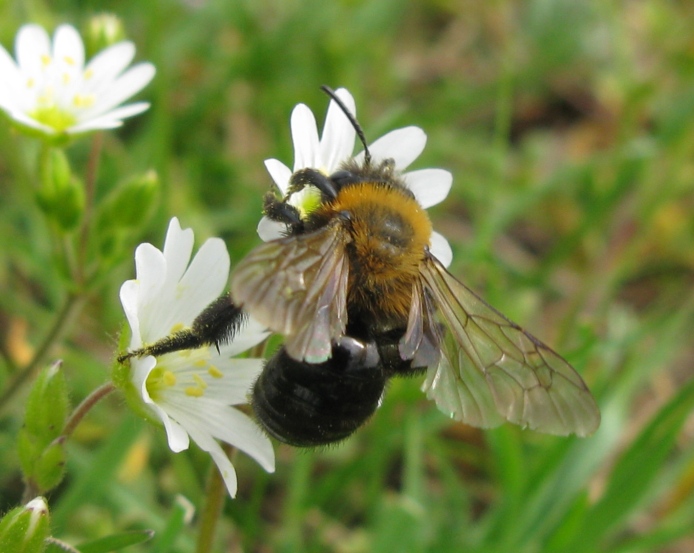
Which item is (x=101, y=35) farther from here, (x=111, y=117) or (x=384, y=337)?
(x=384, y=337)

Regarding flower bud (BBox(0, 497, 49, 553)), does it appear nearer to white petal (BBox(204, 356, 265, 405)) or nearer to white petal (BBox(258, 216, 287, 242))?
white petal (BBox(204, 356, 265, 405))

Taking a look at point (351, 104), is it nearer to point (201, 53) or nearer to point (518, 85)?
point (201, 53)

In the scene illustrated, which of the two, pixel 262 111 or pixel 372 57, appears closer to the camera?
pixel 262 111

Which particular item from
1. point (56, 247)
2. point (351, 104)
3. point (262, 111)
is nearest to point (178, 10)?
point (262, 111)

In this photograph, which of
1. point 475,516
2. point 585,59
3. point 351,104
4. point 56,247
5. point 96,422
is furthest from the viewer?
point 585,59

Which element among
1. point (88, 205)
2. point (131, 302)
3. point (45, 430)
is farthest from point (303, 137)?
point (88, 205)

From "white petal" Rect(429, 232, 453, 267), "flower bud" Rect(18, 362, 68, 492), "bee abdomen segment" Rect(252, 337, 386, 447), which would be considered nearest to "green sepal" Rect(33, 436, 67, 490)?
"flower bud" Rect(18, 362, 68, 492)
